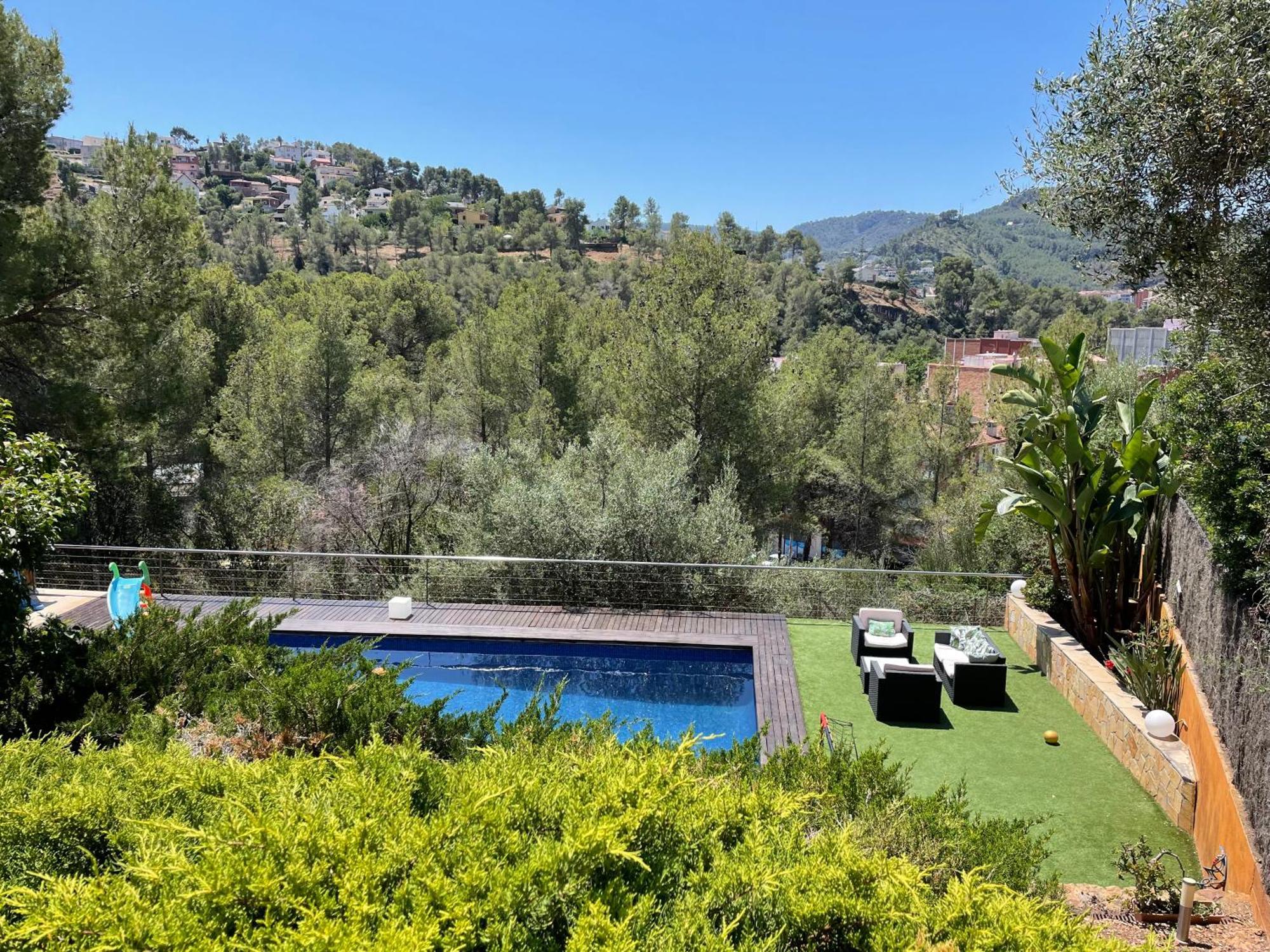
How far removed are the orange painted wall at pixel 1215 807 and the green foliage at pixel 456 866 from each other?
2.31 meters

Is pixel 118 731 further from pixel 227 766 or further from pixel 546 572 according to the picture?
pixel 546 572

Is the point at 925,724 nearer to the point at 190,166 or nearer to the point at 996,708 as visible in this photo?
the point at 996,708

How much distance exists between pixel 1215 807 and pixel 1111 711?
5.88 feet

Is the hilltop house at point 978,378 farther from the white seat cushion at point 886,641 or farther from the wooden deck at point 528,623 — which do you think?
the wooden deck at point 528,623

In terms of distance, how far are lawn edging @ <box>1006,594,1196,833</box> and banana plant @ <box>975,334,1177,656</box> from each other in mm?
438

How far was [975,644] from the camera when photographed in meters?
8.09

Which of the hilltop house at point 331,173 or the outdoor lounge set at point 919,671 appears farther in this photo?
the hilltop house at point 331,173

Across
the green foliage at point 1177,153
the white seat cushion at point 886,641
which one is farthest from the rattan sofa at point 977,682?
the green foliage at point 1177,153

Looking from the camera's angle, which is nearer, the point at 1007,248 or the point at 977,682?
the point at 977,682

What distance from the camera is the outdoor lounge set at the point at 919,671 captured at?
7.33 meters

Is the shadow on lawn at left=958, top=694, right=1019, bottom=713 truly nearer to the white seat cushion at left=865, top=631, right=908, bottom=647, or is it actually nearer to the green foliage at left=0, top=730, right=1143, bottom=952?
the white seat cushion at left=865, top=631, right=908, bottom=647

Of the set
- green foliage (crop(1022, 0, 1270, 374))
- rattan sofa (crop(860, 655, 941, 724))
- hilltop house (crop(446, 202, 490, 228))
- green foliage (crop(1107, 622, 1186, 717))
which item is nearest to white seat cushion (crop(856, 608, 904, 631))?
rattan sofa (crop(860, 655, 941, 724))

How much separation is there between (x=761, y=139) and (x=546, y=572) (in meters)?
41.4

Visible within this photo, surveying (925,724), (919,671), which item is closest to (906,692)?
(919,671)
